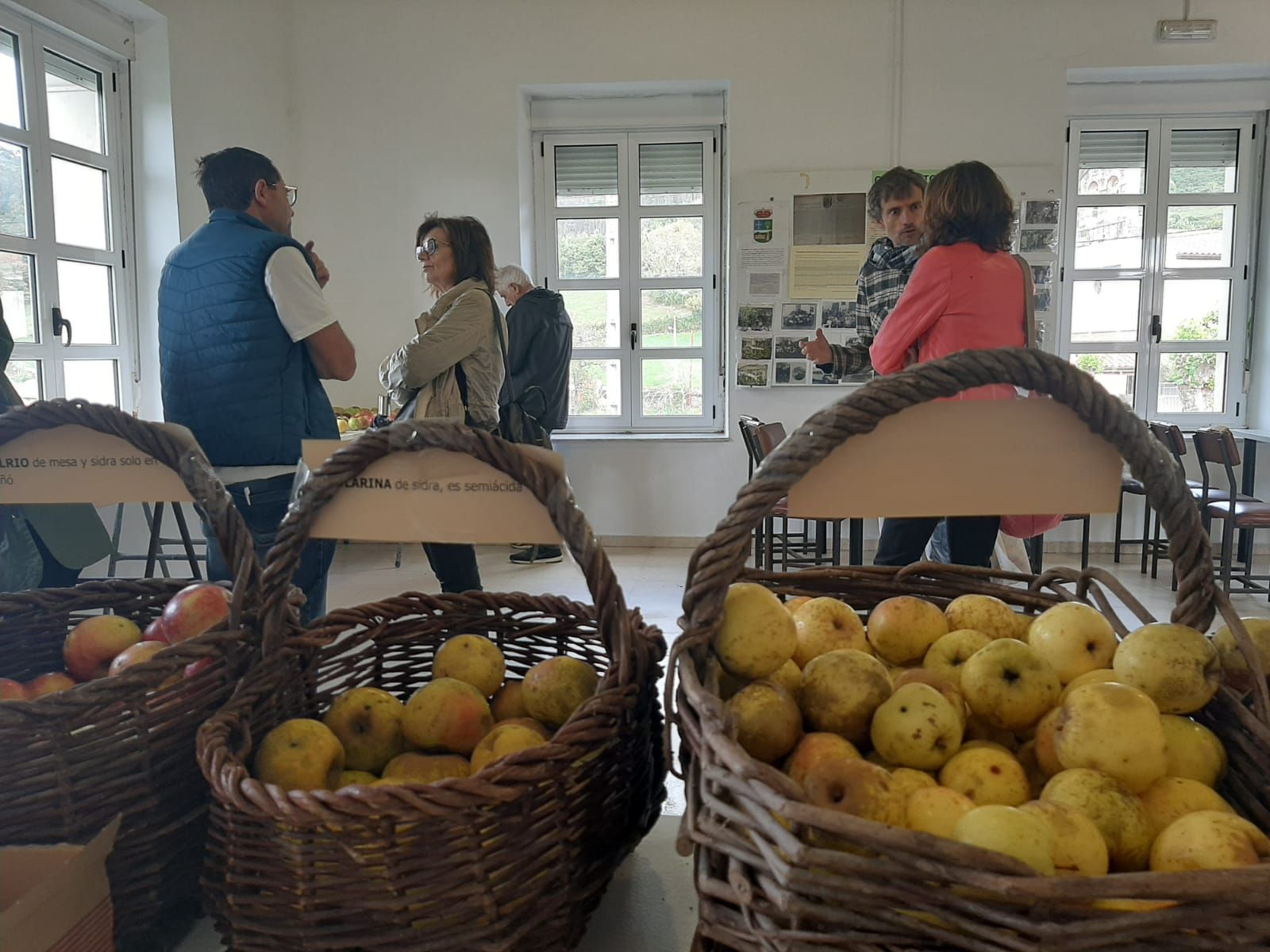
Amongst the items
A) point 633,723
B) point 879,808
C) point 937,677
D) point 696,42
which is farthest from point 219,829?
point 696,42

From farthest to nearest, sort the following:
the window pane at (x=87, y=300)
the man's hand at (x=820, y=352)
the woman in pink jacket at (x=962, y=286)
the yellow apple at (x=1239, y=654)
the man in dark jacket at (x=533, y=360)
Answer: the man in dark jacket at (x=533, y=360) → the window pane at (x=87, y=300) → the man's hand at (x=820, y=352) → the woman in pink jacket at (x=962, y=286) → the yellow apple at (x=1239, y=654)

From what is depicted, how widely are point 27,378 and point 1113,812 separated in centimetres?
427

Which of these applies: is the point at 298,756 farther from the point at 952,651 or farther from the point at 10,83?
the point at 10,83

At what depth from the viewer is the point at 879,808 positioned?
0.60 meters

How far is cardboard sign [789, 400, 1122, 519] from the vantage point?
73cm

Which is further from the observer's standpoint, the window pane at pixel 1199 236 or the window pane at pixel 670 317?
the window pane at pixel 670 317

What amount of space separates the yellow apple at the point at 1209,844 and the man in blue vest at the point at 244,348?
169 centimetres

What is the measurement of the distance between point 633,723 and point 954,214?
1678 mm

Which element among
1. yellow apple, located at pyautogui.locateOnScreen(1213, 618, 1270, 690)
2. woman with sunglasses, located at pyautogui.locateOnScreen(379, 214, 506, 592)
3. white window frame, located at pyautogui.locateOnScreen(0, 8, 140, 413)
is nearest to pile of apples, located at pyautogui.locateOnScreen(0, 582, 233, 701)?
yellow apple, located at pyautogui.locateOnScreen(1213, 618, 1270, 690)

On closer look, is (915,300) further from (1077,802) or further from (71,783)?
(71,783)

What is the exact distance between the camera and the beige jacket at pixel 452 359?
8.89 feet

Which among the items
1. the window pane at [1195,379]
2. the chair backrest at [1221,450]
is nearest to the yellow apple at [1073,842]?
the chair backrest at [1221,450]

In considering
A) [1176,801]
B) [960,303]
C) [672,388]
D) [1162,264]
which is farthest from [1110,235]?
[1176,801]

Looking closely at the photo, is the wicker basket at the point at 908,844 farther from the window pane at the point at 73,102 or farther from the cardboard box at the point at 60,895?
the window pane at the point at 73,102
